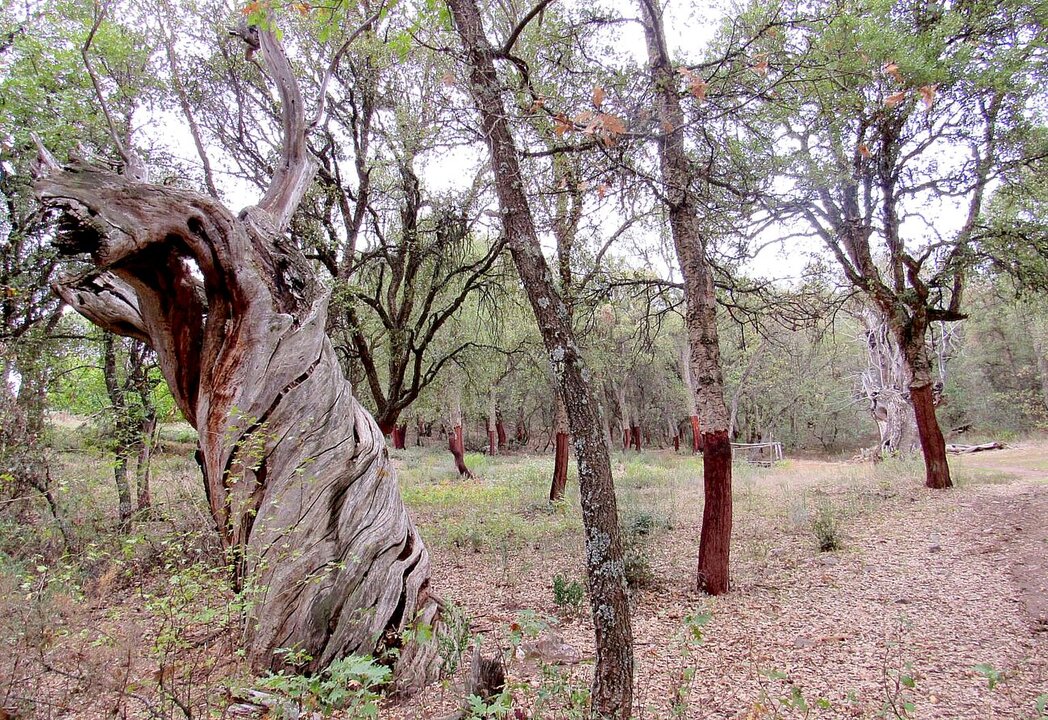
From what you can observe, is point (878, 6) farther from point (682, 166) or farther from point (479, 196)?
point (479, 196)

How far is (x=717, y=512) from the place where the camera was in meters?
5.71

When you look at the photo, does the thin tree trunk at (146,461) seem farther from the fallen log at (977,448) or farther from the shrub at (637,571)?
the fallen log at (977,448)

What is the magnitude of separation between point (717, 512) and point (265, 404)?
465 cm

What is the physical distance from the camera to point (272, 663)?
3.89 m

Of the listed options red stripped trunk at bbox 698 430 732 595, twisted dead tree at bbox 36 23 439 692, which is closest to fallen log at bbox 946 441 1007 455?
red stripped trunk at bbox 698 430 732 595

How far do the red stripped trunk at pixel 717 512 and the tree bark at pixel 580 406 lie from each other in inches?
114

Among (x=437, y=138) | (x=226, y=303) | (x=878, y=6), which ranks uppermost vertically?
(x=878, y=6)

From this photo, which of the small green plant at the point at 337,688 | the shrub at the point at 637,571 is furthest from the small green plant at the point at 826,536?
the small green plant at the point at 337,688

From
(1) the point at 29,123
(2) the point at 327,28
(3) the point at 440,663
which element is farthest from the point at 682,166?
(1) the point at 29,123

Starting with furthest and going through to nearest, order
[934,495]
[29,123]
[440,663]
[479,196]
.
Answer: [934,495]
[479,196]
[29,123]
[440,663]

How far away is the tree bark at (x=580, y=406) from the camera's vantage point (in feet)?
9.85

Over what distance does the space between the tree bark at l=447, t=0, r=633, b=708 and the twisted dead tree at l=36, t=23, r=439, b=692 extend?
69.6 inches

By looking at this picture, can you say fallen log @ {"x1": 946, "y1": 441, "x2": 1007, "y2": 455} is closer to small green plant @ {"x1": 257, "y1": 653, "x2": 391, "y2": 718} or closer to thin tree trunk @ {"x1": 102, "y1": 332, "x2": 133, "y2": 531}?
small green plant @ {"x1": 257, "y1": 653, "x2": 391, "y2": 718}

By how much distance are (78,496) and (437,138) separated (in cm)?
676
